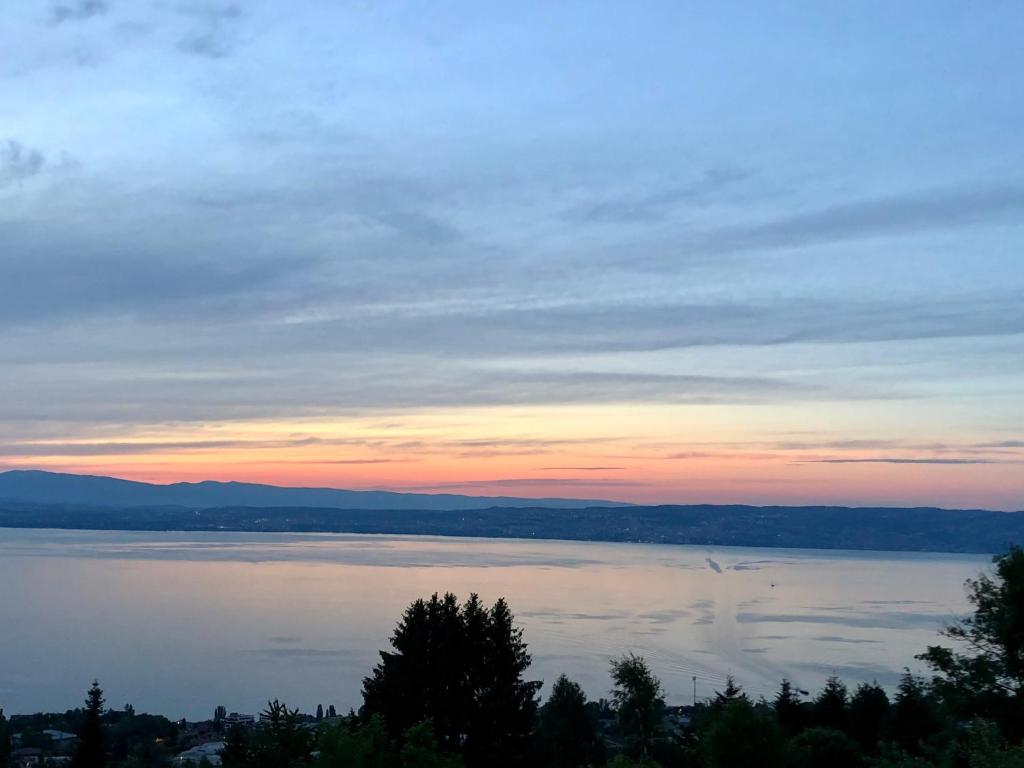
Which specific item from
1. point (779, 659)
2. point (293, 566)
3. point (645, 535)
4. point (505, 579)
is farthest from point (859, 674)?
point (645, 535)

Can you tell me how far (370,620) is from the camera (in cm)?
5991

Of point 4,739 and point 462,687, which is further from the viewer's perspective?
point 4,739

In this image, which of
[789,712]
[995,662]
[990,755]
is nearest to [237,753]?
[995,662]

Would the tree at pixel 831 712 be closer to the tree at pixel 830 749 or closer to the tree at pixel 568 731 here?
the tree at pixel 568 731

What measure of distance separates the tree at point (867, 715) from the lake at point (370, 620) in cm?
1570

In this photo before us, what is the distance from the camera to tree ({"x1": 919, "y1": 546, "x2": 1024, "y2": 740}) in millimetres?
10289

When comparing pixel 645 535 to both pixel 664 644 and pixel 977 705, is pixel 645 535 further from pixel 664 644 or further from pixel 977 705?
pixel 977 705

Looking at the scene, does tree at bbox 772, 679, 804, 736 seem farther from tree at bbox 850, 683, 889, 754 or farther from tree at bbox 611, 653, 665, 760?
tree at bbox 611, 653, 665, 760

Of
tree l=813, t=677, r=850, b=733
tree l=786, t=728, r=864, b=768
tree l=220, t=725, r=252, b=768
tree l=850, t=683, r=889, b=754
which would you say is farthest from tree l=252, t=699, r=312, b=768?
tree l=813, t=677, r=850, b=733

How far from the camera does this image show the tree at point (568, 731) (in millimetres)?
20578

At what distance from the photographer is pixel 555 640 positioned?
169 feet

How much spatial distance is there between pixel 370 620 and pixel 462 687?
153ft

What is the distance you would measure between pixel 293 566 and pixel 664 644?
6327 cm

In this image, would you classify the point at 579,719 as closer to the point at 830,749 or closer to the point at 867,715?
the point at 867,715
